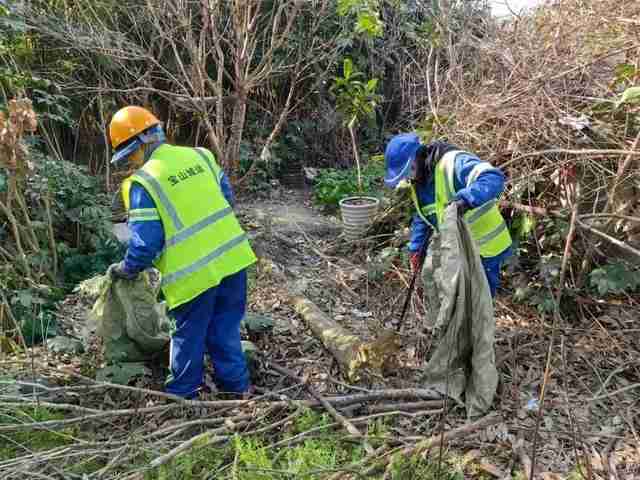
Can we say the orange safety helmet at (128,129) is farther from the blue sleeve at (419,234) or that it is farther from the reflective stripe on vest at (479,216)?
the blue sleeve at (419,234)

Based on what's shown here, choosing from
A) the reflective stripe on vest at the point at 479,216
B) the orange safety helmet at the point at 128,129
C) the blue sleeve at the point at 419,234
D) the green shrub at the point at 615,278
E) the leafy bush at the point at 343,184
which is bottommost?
the leafy bush at the point at 343,184

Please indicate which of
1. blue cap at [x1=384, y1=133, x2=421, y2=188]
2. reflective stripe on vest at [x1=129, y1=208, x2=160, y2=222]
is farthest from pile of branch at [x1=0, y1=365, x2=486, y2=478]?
blue cap at [x1=384, y1=133, x2=421, y2=188]

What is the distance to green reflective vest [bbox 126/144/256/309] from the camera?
120 inches

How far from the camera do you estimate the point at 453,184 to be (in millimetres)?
3461

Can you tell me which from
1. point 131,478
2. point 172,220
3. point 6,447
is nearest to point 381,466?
point 131,478

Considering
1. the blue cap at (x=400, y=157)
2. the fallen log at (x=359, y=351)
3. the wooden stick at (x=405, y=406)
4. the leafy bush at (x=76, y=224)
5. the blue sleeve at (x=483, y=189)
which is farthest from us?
the leafy bush at (x=76, y=224)

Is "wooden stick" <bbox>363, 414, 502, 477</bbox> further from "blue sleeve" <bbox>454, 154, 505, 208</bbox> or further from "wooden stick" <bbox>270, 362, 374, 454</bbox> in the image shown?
"blue sleeve" <bbox>454, 154, 505, 208</bbox>

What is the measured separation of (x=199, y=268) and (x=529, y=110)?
9.72 feet

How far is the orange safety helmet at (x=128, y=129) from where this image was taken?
3.09m

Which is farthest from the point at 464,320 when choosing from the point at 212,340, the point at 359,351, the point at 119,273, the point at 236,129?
the point at 236,129

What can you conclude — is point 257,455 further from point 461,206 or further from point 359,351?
point 461,206

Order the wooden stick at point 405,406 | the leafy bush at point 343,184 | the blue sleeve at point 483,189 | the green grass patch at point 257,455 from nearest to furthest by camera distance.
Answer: the green grass patch at point 257,455 → the blue sleeve at point 483,189 → the wooden stick at point 405,406 → the leafy bush at point 343,184

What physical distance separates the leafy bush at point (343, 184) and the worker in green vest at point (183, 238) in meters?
4.28

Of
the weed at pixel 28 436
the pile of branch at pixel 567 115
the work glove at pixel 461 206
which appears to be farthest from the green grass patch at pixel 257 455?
the pile of branch at pixel 567 115
